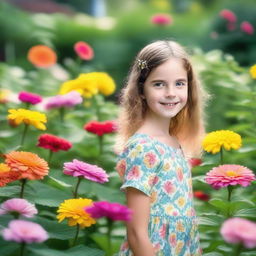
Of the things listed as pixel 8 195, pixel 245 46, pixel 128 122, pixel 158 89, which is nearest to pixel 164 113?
pixel 158 89

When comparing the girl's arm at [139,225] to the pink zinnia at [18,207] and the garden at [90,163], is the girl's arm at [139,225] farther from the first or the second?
the pink zinnia at [18,207]

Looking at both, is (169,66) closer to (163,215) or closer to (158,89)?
(158,89)

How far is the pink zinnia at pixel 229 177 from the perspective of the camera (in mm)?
1790

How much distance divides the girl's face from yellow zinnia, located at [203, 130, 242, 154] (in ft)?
0.71

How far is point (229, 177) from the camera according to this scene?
5.90 feet

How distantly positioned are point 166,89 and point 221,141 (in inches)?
11.6

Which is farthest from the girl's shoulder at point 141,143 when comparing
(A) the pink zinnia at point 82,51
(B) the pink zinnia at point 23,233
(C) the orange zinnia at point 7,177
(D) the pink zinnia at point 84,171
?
(A) the pink zinnia at point 82,51

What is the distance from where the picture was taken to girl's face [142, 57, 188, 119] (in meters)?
1.86

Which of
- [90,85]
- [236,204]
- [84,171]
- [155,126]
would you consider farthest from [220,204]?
[90,85]

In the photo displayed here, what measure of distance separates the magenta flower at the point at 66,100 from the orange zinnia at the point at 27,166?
881mm

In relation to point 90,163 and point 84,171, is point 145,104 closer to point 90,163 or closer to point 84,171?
point 84,171

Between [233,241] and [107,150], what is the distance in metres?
1.42

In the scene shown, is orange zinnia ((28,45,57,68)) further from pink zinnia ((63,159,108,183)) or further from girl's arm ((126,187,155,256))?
girl's arm ((126,187,155,256))

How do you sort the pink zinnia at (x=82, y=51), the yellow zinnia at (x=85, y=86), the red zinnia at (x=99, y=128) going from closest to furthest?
the red zinnia at (x=99, y=128)
the yellow zinnia at (x=85, y=86)
the pink zinnia at (x=82, y=51)
